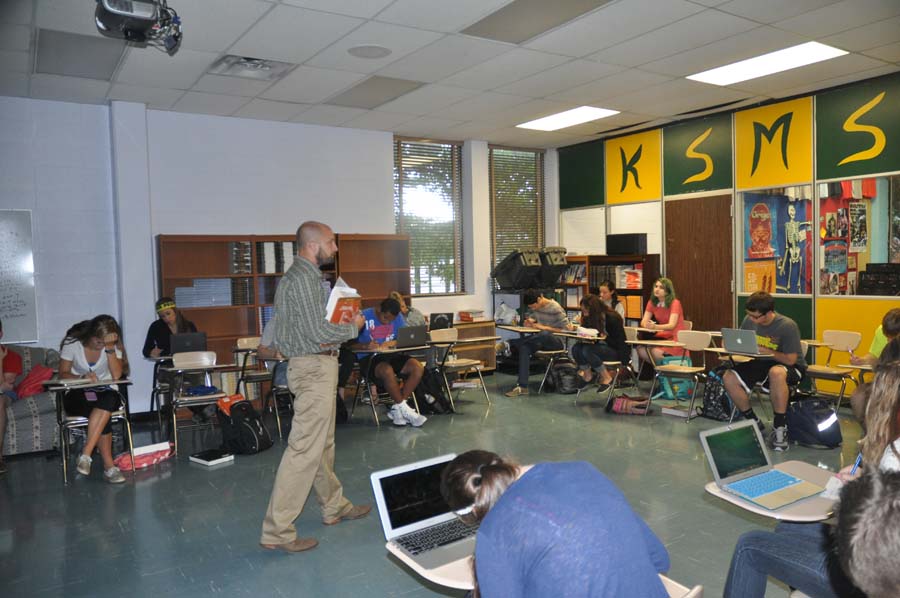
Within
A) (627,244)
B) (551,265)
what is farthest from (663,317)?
(551,265)

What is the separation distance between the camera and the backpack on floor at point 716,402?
6418 millimetres

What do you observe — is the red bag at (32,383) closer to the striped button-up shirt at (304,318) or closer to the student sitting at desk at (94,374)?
the student sitting at desk at (94,374)

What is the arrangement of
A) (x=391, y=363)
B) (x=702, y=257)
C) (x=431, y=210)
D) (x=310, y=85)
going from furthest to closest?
1. (x=431, y=210)
2. (x=702, y=257)
3. (x=391, y=363)
4. (x=310, y=85)

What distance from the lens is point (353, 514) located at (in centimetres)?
418

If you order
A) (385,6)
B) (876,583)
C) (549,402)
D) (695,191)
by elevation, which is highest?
(385,6)

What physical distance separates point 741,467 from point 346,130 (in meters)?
6.97

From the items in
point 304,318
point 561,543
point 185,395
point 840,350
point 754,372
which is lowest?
point 185,395

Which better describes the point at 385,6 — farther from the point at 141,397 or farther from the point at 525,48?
the point at 141,397

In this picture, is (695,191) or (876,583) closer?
(876,583)

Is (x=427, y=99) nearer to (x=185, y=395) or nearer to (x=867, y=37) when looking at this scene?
(x=185, y=395)

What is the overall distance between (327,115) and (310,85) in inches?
52.3

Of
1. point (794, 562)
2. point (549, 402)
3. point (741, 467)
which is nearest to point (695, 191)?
point (549, 402)

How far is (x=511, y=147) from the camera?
33.4ft

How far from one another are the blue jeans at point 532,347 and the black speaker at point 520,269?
1222 millimetres
